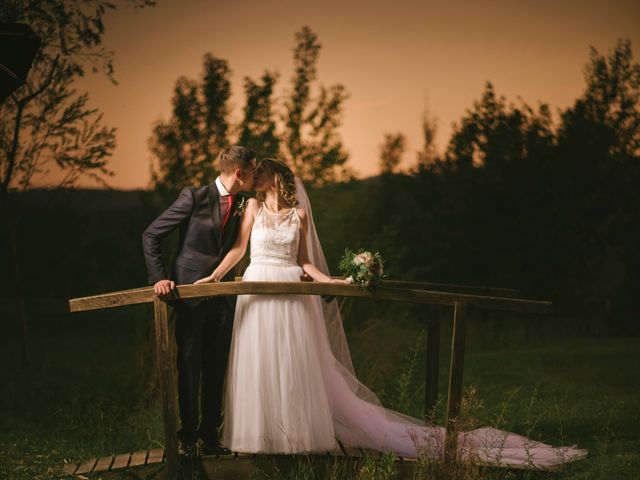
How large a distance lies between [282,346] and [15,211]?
1003 cm

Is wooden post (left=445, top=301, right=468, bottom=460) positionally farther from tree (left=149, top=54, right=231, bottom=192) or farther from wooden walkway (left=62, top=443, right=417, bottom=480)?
tree (left=149, top=54, right=231, bottom=192)

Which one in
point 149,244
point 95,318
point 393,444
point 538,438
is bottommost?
point 95,318

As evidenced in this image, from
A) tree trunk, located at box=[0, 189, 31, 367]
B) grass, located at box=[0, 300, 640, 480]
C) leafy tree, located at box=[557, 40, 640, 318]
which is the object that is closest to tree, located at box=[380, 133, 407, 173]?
leafy tree, located at box=[557, 40, 640, 318]

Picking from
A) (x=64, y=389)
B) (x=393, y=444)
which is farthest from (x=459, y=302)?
(x=64, y=389)

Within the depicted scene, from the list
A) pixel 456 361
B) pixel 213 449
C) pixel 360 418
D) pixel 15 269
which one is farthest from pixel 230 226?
pixel 15 269

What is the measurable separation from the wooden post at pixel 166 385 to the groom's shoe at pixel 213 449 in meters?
0.35

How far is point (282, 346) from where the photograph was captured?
5734mm

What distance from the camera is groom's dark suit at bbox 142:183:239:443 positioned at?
5727 millimetres

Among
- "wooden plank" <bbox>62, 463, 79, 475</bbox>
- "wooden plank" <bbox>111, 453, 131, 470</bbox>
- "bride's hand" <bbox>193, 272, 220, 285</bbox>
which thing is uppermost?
"bride's hand" <bbox>193, 272, 220, 285</bbox>

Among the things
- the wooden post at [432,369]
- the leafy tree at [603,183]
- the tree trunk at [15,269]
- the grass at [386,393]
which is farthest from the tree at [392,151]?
the wooden post at [432,369]

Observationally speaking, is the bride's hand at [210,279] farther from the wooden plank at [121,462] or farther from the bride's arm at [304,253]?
the wooden plank at [121,462]

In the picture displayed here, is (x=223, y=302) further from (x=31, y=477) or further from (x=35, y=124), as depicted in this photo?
(x=35, y=124)

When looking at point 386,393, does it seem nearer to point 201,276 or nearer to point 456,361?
point 456,361

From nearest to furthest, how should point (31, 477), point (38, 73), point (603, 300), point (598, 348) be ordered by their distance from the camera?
point (31, 477) → point (38, 73) → point (598, 348) → point (603, 300)
